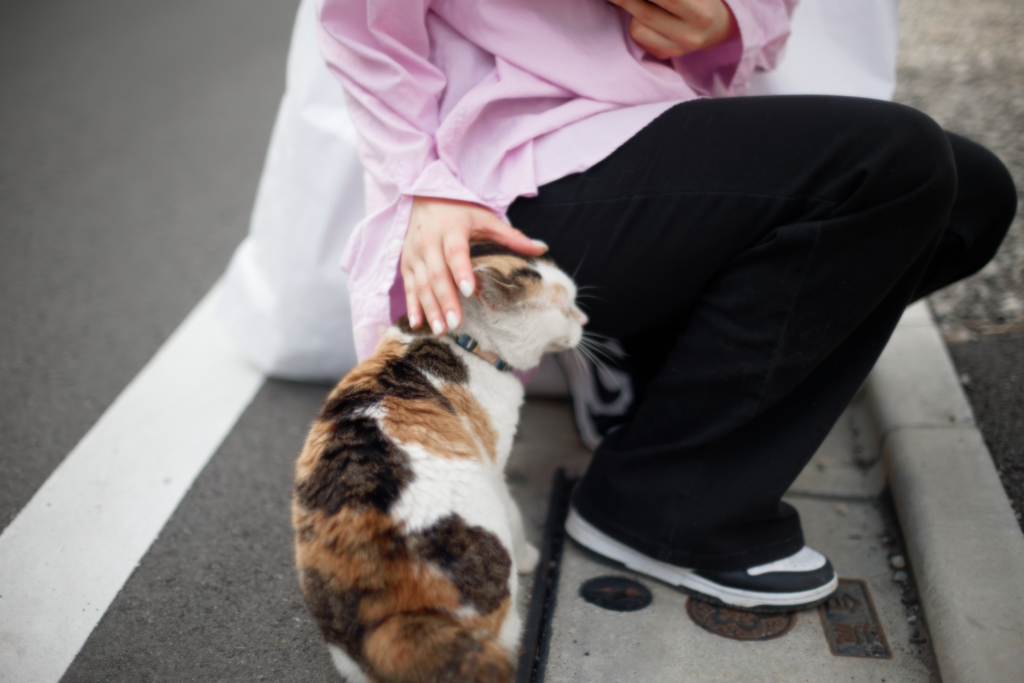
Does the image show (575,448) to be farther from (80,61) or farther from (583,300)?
(80,61)

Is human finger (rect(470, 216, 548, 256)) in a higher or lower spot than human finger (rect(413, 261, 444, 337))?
higher

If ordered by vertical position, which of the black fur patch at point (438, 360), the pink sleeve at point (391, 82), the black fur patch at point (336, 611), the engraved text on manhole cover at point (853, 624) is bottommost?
the engraved text on manhole cover at point (853, 624)

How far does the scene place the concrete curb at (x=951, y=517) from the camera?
136 cm

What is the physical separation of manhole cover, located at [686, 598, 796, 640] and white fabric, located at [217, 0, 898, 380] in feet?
4.17

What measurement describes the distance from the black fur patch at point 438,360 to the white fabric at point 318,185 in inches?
27.9

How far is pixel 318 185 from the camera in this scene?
6.43ft

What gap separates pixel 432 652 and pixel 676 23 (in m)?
1.28

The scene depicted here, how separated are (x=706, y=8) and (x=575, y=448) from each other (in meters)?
1.27

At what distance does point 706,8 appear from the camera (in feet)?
4.55

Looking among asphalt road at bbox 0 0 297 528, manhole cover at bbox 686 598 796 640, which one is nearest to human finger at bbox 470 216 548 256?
manhole cover at bbox 686 598 796 640

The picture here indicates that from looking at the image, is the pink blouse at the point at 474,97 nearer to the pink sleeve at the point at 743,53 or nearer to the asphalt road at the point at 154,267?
→ the pink sleeve at the point at 743,53

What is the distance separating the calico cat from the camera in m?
Result: 1.06

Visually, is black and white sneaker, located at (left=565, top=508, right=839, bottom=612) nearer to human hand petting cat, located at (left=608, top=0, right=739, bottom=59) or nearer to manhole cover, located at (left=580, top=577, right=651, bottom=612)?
manhole cover, located at (left=580, top=577, right=651, bottom=612)

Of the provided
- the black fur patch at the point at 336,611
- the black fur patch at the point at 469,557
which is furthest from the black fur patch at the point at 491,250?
the black fur patch at the point at 336,611
